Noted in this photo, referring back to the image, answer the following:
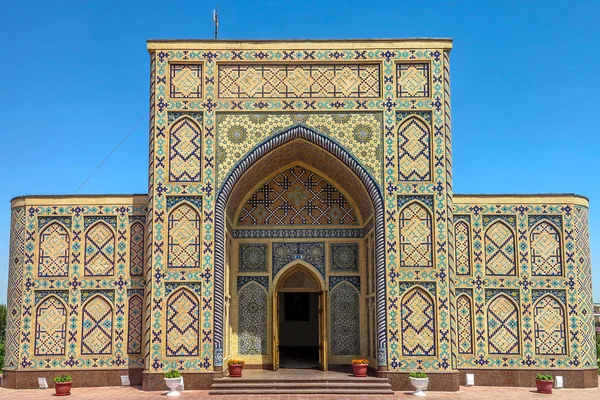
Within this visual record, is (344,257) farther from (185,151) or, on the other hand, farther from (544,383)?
(544,383)

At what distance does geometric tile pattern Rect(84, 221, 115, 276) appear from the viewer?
15.0 m

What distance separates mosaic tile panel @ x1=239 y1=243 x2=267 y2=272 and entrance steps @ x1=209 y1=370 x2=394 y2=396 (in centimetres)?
304

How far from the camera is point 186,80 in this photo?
49.1 ft

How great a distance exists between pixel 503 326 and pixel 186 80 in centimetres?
927

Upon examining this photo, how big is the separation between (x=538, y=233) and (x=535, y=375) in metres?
3.24

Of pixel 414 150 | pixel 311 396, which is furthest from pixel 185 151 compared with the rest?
pixel 311 396

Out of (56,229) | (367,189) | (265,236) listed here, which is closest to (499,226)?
(367,189)

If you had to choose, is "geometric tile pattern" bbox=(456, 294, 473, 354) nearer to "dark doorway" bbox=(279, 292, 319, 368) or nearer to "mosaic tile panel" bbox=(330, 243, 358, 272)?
"mosaic tile panel" bbox=(330, 243, 358, 272)

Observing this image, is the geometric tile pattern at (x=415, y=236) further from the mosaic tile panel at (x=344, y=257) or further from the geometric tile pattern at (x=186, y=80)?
the geometric tile pattern at (x=186, y=80)

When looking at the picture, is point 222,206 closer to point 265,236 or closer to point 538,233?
point 265,236

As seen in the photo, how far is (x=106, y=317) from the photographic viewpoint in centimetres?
1483

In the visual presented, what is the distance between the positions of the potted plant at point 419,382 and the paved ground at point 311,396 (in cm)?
20

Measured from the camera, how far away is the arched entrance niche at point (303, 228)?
14.4 m

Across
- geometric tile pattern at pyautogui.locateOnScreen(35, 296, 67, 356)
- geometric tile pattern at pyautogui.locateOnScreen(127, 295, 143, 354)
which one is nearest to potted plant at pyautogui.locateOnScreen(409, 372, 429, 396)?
geometric tile pattern at pyautogui.locateOnScreen(127, 295, 143, 354)
